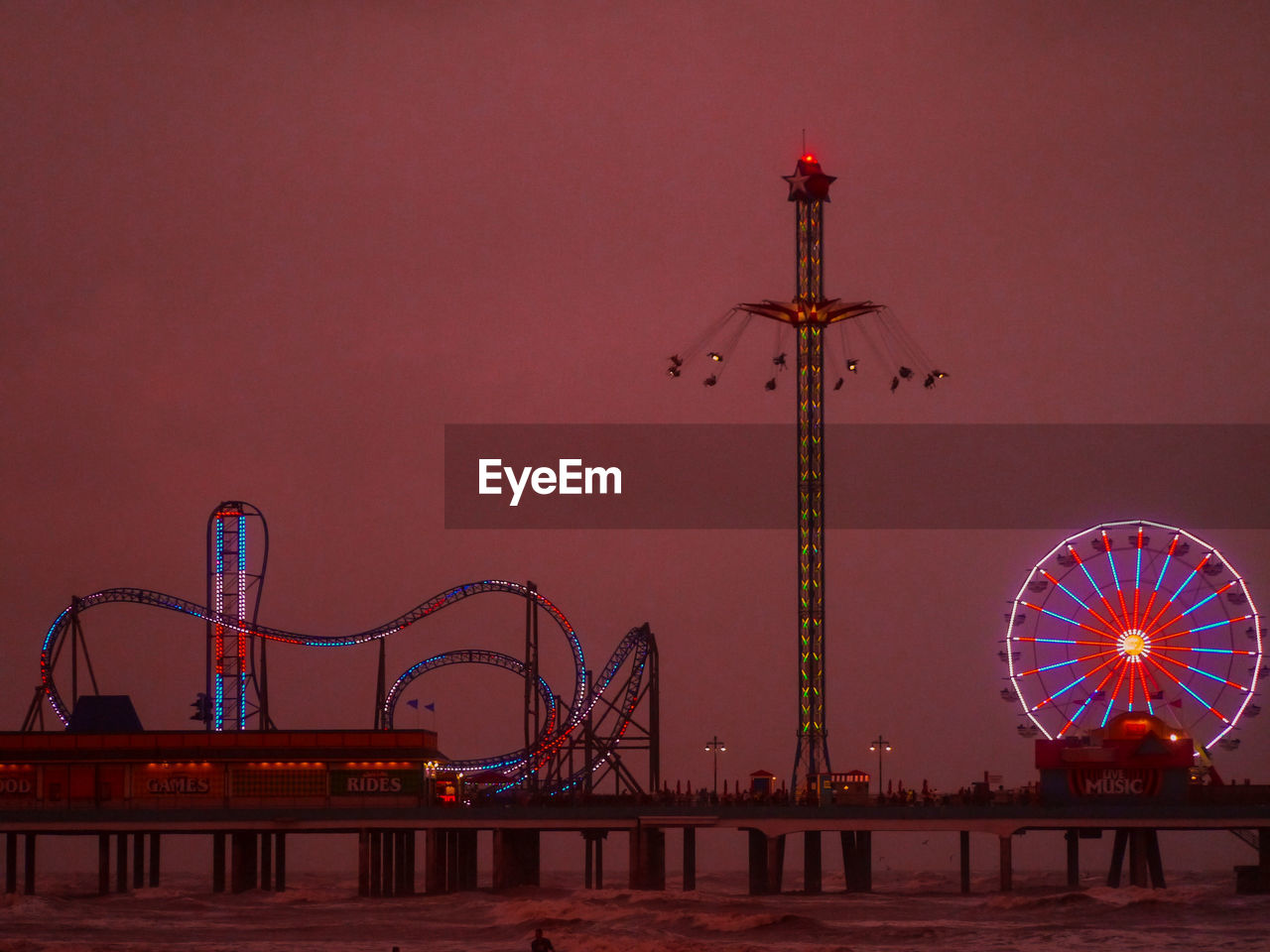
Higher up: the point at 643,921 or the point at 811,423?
the point at 811,423

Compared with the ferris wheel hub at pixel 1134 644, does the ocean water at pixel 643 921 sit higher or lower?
lower

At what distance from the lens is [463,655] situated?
116875mm

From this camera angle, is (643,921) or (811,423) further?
(811,423)

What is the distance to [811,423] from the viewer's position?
A: 11038cm

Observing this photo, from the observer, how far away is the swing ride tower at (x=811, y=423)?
107438 millimetres

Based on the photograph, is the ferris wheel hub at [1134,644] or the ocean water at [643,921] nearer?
the ocean water at [643,921]

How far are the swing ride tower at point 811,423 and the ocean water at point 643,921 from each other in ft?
28.6

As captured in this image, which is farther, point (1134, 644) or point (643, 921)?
point (1134, 644)

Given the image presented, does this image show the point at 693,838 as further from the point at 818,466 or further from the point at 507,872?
the point at 818,466

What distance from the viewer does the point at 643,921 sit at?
9000cm

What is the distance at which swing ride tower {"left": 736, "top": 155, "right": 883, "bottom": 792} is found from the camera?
10744cm

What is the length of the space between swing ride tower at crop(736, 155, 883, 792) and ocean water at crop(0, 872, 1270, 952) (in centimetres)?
871

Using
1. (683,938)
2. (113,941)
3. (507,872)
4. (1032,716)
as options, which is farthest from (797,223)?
(113,941)

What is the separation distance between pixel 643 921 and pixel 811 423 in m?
29.2
